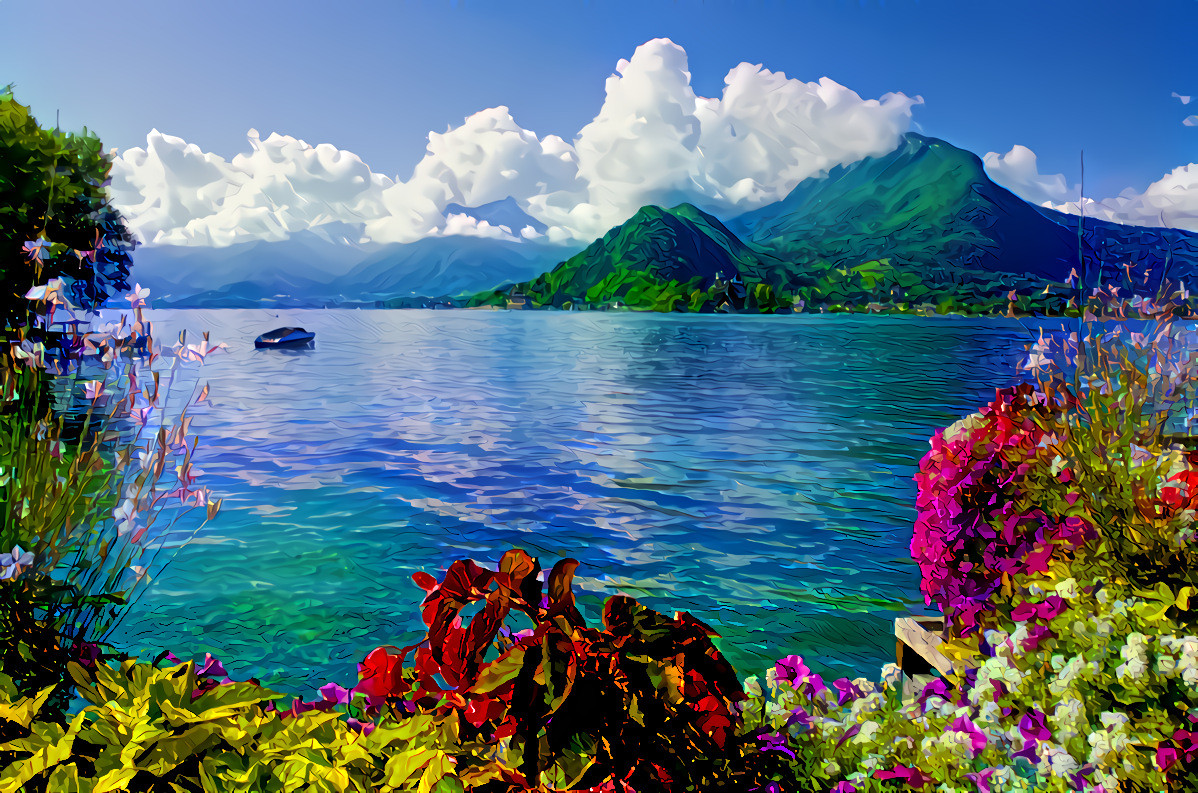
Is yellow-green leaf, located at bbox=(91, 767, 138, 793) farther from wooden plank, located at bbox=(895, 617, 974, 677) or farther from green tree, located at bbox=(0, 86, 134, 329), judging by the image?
green tree, located at bbox=(0, 86, 134, 329)

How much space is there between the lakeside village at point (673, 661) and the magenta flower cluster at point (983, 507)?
13 millimetres

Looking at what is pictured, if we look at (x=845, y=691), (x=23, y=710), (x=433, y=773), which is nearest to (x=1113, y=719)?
(x=845, y=691)

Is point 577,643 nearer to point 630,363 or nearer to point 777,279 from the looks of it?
point 630,363

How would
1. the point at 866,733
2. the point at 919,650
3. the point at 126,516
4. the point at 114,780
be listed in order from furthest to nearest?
A: the point at 919,650 → the point at 126,516 → the point at 866,733 → the point at 114,780

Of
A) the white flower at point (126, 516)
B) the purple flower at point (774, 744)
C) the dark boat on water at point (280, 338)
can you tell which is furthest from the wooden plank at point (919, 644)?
the dark boat on water at point (280, 338)

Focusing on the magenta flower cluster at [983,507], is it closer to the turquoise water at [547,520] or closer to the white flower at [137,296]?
the turquoise water at [547,520]

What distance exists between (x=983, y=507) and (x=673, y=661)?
2.66 metres

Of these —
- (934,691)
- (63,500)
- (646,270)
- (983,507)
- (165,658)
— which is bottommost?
(934,691)

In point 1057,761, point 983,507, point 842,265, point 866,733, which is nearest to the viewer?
point 1057,761

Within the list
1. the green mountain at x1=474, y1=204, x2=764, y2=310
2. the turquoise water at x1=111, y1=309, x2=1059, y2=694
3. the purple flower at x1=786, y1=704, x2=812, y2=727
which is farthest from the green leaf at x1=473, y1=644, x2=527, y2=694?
the green mountain at x1=474, y1=204, x2=764, y2=310

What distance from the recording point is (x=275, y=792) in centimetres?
136

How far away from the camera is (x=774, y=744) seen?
2.06 metres

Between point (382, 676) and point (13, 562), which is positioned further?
point (13, 562)

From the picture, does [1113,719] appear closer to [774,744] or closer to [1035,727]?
[1035,727]
